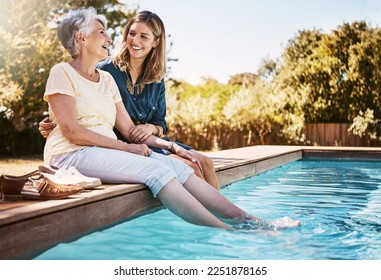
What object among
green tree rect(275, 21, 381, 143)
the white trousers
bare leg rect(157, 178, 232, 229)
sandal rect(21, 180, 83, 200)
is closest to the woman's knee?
the white trousers

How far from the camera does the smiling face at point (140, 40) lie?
3801 mm

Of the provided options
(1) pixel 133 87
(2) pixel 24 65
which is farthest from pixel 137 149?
(2) pixel 24 65

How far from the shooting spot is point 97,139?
3.23 m

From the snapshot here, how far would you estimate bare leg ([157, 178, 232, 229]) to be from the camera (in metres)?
3.09

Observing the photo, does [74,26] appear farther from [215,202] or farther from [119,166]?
[215,202]

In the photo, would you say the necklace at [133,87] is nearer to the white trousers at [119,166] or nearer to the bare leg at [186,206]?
the white trousers at [119,166]

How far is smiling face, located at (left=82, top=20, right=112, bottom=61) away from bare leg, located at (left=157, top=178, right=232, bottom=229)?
85 cm

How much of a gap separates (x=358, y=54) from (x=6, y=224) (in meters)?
15.2

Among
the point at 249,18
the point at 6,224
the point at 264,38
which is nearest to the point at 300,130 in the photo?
the point at 249,18

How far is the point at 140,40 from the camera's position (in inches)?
150

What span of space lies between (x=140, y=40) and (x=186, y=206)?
1264 mm

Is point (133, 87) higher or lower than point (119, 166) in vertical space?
higher
